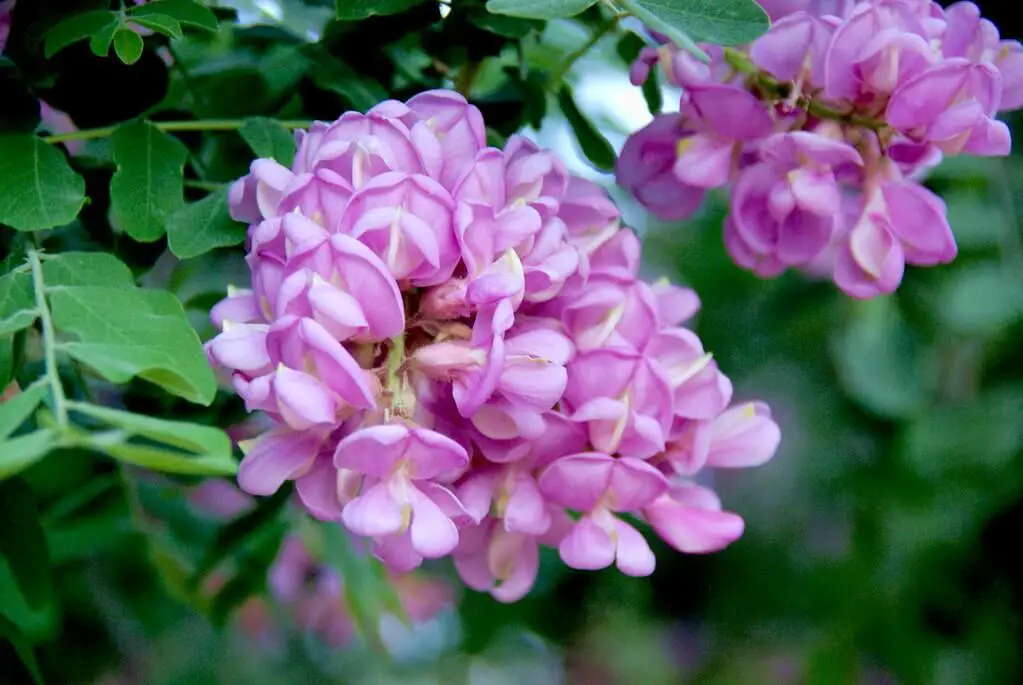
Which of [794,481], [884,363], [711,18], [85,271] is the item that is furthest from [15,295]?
[794,481]

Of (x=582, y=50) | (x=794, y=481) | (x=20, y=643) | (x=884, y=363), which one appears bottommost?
(x=794, y=481)

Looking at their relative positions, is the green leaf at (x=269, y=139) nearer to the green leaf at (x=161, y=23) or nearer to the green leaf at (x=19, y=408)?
the green leaf at (x=161, y=23)

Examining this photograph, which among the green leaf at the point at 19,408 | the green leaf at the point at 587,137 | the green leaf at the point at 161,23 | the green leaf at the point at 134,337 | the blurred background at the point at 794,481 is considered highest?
the green leaf at the point at 161,23

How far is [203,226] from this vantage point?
0.43m

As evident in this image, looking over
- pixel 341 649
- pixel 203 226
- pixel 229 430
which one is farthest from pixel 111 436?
pixel 341 649

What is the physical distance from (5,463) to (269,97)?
0.28 meters

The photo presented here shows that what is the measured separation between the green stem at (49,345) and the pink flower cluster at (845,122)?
252mm

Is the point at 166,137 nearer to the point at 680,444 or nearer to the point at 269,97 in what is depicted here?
the point at 269,97

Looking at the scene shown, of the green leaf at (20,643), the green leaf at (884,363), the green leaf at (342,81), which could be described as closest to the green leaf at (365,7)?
the green leaf at (342,81)

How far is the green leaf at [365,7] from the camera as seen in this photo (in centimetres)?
45

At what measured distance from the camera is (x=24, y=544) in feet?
1.33

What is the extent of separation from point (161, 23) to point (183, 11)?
0.06 feet

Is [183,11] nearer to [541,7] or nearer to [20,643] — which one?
[541,7]

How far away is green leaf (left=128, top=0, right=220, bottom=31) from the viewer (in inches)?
16.1
